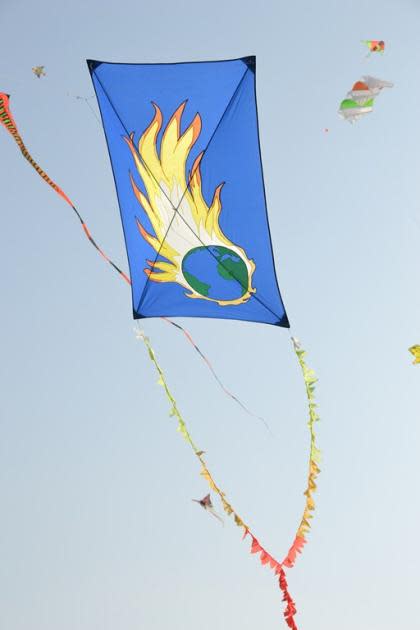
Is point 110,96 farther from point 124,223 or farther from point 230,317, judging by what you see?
point 230,317

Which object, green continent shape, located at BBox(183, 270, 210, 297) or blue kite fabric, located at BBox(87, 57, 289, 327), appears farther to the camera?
green continent shape, located at BBox(183, 270, 210, 297)

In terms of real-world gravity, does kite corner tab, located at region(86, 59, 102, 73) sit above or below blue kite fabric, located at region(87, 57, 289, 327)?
above

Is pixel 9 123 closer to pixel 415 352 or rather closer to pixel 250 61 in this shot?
pixel 250 61

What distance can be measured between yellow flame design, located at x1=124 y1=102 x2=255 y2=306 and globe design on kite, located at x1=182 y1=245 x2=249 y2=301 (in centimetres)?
3

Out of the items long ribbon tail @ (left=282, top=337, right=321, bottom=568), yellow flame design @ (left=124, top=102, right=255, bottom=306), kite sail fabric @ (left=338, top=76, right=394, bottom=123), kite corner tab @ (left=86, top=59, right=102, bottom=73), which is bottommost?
long ribbon tail @ (left=282, top=337, right=321, bottom=568)

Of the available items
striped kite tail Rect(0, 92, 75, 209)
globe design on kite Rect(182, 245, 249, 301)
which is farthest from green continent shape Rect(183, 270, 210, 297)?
striped kite tail Rect(0, 92, 75, 209)

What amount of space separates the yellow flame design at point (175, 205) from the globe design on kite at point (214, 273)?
0.03 m

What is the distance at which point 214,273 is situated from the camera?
885cm

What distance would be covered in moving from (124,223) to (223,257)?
43.6 inches

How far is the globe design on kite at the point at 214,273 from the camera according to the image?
8.78 metres

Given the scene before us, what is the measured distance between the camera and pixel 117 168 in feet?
27.9

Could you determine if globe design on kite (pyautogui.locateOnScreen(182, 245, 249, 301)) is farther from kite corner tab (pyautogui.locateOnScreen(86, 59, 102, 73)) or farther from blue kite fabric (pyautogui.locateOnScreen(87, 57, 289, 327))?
kite corner tab (pyautogui.locateOnScreen(86, 59, 102, 73))

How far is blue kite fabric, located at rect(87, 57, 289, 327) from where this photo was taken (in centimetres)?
821

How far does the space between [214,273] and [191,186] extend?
0.95 m
